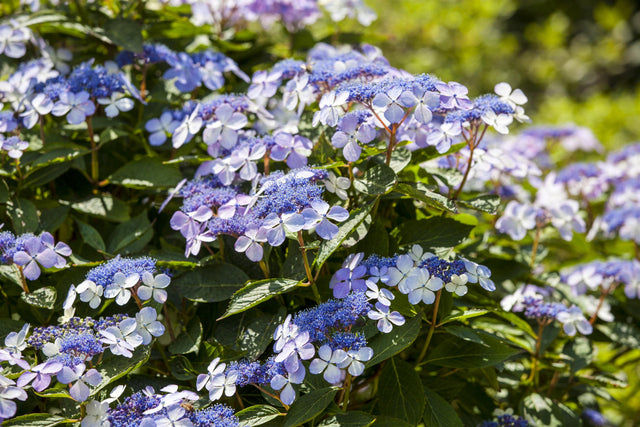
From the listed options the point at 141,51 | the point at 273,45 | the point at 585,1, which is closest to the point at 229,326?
the point at 141,51

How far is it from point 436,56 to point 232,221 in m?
3.92

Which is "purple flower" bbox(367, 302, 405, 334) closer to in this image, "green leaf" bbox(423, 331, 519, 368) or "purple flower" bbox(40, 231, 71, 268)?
"green leaf" bbox(423, 331, 519, 368)

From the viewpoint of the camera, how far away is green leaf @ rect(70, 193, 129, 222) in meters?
1.57

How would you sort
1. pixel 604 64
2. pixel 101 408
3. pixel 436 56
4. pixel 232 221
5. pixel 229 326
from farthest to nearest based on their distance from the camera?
pixel 604 64
pixel 436 56
pixel 229 326
pixel 232 221
pixel 101 408

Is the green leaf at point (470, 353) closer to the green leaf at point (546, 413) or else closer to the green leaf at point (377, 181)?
the green leaf at point (546, 413)

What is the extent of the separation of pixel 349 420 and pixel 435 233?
Answer: 0.49 m

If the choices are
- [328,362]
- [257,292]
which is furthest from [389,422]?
[257,292]

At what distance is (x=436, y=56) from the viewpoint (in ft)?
15.9

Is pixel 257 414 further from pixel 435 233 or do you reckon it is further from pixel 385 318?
pixel 435 233

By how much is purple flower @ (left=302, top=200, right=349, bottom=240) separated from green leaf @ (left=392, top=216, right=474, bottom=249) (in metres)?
0.31

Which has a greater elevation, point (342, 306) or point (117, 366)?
point (342, 306)

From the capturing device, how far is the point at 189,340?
1.34m

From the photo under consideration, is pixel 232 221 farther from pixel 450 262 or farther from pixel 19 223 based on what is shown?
pixel 19 223

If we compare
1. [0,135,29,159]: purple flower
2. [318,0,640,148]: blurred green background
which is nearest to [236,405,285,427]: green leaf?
[0,135,29,159]: purple flower
